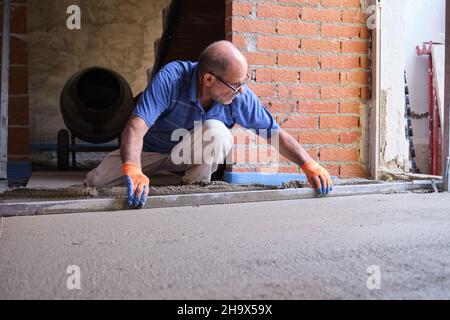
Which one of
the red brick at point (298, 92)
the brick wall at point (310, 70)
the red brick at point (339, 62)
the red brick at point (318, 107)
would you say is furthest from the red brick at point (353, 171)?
the red brick at point (339, 62)

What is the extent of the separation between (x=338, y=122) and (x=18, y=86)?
7.86 feet

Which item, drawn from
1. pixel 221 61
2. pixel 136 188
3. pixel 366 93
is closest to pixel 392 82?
pixel 366 93

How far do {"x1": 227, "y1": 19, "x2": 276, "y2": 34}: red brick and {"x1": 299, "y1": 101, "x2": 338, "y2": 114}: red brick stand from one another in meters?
0.44

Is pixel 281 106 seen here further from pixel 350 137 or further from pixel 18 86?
pixel 18 86

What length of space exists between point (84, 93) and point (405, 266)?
352cm

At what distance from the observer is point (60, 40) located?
5.33 m

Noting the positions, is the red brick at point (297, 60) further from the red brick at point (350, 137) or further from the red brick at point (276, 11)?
the red brick at point (350, 137)

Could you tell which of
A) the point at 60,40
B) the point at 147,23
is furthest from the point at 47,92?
the point at 147,23

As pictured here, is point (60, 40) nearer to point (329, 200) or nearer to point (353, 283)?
point (329, 200)

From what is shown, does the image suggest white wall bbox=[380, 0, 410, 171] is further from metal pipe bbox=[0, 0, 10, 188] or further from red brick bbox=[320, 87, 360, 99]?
metal pipe bbox=[0, 0, 10, 188]

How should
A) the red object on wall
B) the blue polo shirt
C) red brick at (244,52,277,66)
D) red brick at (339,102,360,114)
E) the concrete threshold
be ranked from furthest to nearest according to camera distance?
1. the red object on wall
2. red brick at (339,102,360,114)
3. red brick at (244,52,277,66)
4. the blue polo shirt
5. the concrete threshold

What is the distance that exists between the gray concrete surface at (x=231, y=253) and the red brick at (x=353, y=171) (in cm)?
96

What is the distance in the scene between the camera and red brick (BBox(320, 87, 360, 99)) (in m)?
2.88

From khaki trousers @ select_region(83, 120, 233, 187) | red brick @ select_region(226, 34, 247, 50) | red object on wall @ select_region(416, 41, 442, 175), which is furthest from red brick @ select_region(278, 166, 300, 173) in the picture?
red object on wall @ select_region(416, 41, 442, 175)
